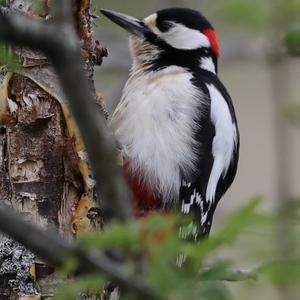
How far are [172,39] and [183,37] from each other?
50mm

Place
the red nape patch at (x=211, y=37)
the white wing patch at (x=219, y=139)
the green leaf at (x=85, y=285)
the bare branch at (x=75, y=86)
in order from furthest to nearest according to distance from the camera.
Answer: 1. the red nape patch at (x=211, y=37)
2. the white wing patch at (x=219, y=139)
3. the green leaf at (x=85, y=285)
4. the bare branch at (x=75, y=86)

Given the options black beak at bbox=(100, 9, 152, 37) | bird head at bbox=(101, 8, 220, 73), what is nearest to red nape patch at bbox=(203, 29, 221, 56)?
bird head at bbox=(101, 8, 220, 73)

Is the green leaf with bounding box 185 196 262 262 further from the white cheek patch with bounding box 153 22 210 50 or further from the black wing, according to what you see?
the white cheek patch with bounding box 153 22 210 50

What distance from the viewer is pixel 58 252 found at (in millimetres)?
1257

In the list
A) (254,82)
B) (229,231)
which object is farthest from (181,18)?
(254,82)

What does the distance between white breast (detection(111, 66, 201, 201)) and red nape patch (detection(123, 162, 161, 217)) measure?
2 cm

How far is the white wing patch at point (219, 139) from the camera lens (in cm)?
307

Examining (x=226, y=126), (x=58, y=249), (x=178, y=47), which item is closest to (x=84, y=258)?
(x=58, y=249)

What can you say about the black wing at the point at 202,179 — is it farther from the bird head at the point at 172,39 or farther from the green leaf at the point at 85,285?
the green leaf at the point at 85,285

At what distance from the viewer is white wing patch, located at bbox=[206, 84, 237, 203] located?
121 inches

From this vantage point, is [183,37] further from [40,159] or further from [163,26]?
[40,159]

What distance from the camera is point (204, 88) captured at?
3141 mm

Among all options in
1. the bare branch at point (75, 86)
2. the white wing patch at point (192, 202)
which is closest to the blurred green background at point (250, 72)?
the white wing patch at point (192, 202)

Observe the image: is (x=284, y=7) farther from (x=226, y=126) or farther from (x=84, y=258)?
(x=84, y=258)
